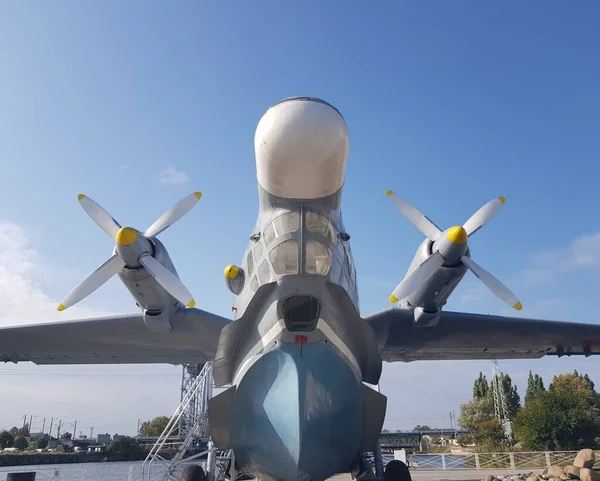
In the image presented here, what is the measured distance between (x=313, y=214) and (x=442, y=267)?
11.2 ft

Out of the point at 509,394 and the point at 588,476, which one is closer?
the point at 588,476

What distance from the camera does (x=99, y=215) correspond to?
966 centimetres

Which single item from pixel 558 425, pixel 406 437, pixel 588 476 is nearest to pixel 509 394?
pixel 406 437

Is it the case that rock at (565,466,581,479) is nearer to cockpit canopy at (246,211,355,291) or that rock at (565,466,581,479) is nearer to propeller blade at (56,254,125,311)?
cockpit canopy at (246,211,355,291)

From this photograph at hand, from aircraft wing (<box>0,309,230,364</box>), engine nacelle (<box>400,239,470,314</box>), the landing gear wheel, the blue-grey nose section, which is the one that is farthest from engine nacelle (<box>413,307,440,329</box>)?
aircraft wing (<box>0,309,230,364</box>)

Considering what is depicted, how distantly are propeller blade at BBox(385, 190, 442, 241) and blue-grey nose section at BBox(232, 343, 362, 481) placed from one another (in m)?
4.12

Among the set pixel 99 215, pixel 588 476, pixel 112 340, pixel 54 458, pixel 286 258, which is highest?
pixel 99 215

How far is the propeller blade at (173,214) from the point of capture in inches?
379

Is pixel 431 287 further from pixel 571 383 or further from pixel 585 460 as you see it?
pixel 571 383

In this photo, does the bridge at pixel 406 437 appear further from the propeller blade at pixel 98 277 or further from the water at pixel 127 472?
the propeller blade at pixel 98 277

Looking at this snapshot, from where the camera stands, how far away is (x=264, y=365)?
6.75 m

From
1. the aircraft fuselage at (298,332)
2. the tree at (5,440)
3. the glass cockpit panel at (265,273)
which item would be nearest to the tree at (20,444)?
the tree at (5,440)

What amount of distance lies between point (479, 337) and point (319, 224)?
6.93m

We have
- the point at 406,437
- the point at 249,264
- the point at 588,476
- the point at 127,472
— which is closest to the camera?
the point at 249,264
